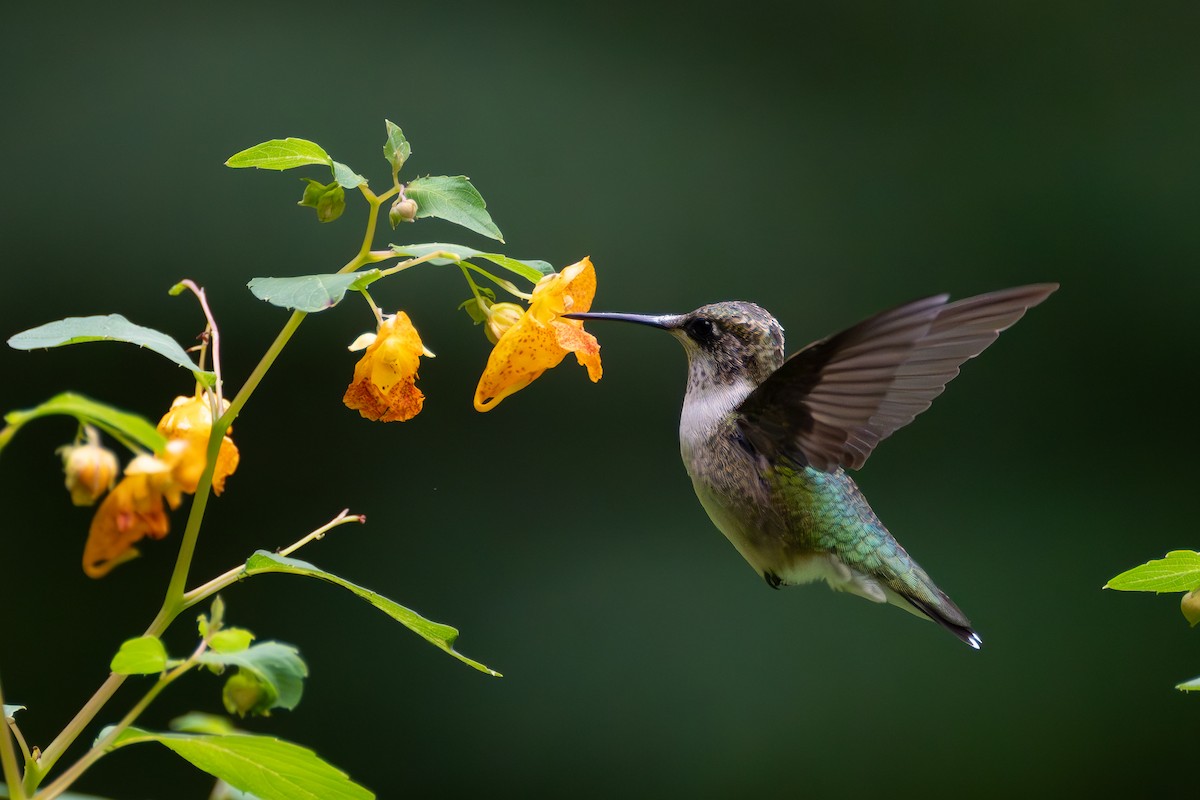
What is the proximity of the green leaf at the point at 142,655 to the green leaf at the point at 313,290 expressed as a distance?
0.39 meters

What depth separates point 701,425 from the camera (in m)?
2.58

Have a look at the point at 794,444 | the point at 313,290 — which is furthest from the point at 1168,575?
the point at 313,290

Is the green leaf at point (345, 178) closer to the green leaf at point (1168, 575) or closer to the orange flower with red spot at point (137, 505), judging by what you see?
the orange flower with red spot at point (137, 505)

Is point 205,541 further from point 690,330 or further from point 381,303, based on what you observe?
point 690,330

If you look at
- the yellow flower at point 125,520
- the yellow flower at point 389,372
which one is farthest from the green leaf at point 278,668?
the yellow flower at point 389,372

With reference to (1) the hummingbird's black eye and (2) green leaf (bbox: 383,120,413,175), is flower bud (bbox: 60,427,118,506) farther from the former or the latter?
(1) the hummingbird's black eye

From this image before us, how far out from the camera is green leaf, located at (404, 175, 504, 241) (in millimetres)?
1685

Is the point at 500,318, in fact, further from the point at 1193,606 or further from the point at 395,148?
the point at 1193,606

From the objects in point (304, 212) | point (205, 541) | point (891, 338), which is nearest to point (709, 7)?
point (304, 212)

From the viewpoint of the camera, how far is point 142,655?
125cm

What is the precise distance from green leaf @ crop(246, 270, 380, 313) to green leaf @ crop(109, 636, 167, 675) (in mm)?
391

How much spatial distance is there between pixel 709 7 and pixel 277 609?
3658 mm

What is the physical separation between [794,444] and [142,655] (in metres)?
1.41

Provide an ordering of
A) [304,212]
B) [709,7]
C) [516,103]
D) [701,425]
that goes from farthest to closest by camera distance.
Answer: [709,7], [516,103], [304,212], [701,425]
